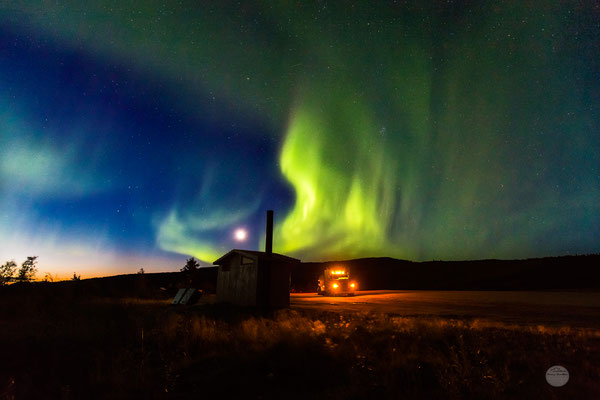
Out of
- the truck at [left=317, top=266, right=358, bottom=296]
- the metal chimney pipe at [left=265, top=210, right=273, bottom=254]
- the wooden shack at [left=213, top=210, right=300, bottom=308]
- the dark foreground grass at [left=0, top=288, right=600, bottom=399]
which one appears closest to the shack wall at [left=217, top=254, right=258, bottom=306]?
the wooden shack at [left=213, top=210, right=300, bottom=308]

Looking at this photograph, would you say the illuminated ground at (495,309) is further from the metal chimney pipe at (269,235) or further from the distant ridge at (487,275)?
the distant ridge at (487,275)

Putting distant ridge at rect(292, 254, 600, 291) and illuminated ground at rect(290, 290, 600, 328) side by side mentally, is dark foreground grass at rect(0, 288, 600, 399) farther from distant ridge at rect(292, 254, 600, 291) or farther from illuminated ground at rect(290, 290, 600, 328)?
distant ridge at rect(292, 254, 600, 291)

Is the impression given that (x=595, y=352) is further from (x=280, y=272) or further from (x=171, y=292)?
(x=171, y=292)

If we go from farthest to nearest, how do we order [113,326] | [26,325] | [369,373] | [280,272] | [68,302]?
[280,272] < [68,302] < [26,325] < [113,326] < [369,373]

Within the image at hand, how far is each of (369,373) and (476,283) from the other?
270ft

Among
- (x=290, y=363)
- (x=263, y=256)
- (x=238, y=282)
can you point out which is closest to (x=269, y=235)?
(x=263, y=256)

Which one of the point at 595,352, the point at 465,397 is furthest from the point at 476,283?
the point at 465,397

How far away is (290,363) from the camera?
8078 millimetres

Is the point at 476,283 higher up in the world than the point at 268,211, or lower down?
lower down

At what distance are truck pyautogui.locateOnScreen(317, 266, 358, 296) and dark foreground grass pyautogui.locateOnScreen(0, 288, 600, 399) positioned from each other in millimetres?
28941

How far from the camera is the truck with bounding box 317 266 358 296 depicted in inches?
1608

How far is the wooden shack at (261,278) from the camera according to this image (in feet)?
88.7

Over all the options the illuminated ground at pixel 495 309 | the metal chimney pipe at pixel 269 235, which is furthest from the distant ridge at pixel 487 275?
the metal chimney pipe at pixel 269 235

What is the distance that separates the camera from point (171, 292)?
43656 millimetres
